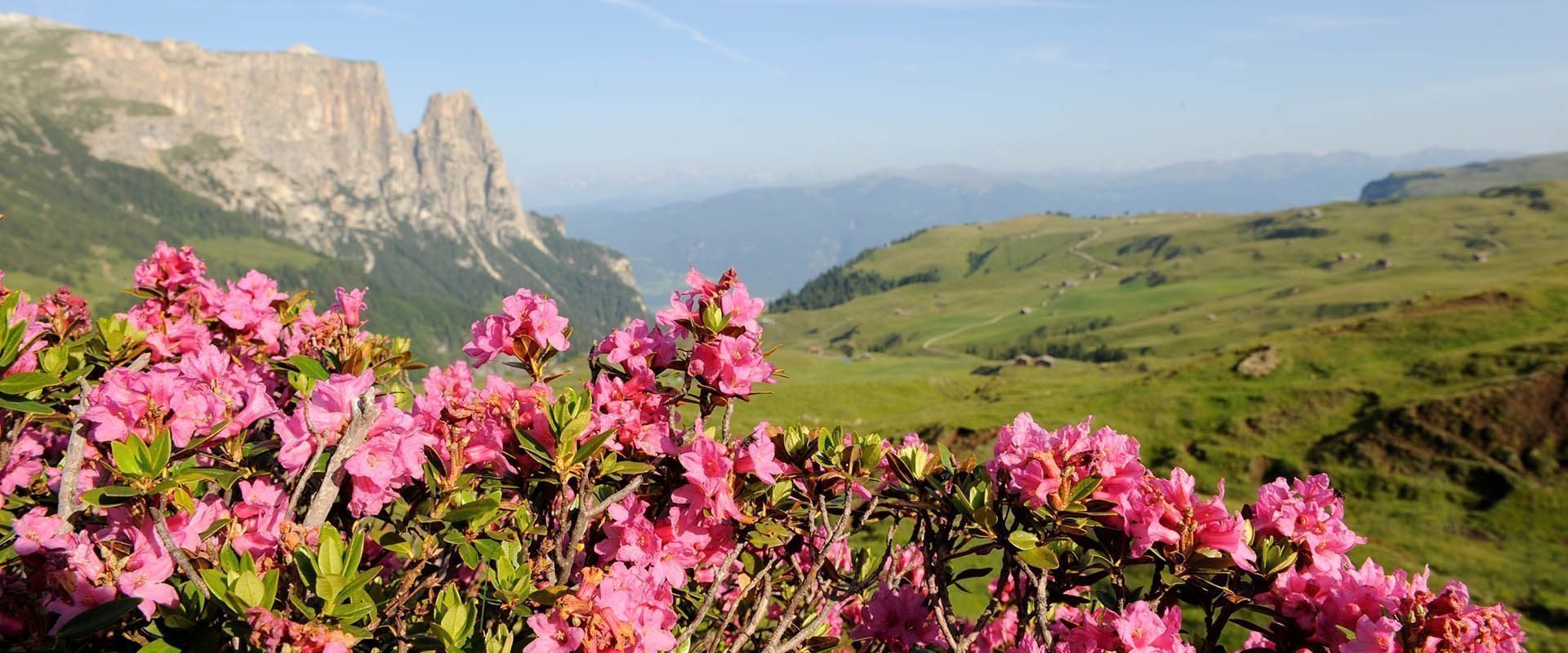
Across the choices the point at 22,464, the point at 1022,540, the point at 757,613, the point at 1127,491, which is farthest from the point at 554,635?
the point at 22,464

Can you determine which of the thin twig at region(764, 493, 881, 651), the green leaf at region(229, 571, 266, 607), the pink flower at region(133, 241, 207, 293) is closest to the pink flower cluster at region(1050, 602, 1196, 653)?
the thin twig at region(764, 493, 881, 651)

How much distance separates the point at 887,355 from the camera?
5266 inches

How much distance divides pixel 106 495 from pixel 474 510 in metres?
1.18

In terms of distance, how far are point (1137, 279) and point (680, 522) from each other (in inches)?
7661

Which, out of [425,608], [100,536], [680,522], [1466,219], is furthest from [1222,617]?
[1466,219]

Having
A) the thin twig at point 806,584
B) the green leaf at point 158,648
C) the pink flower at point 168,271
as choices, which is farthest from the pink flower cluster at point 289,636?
the pink flower at point 168,271

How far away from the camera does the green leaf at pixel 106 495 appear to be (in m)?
2.58

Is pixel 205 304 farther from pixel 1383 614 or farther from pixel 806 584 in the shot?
pixel 1383 614

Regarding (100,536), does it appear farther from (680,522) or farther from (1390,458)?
(1390,458)

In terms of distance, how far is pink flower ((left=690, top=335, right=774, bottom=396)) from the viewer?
3.38m

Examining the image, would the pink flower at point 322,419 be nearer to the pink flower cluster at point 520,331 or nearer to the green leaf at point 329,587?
the pink flower cluster at point 520,331

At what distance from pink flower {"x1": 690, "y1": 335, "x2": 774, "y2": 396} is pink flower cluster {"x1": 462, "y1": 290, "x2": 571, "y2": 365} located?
2.12 ft

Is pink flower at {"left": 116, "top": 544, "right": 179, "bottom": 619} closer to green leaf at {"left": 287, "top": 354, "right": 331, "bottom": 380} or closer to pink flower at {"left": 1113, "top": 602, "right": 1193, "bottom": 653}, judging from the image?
green leaf at {"left": 287, "top": 354, "right": 331, "bottom": 380}

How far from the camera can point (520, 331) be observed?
3.54 m
